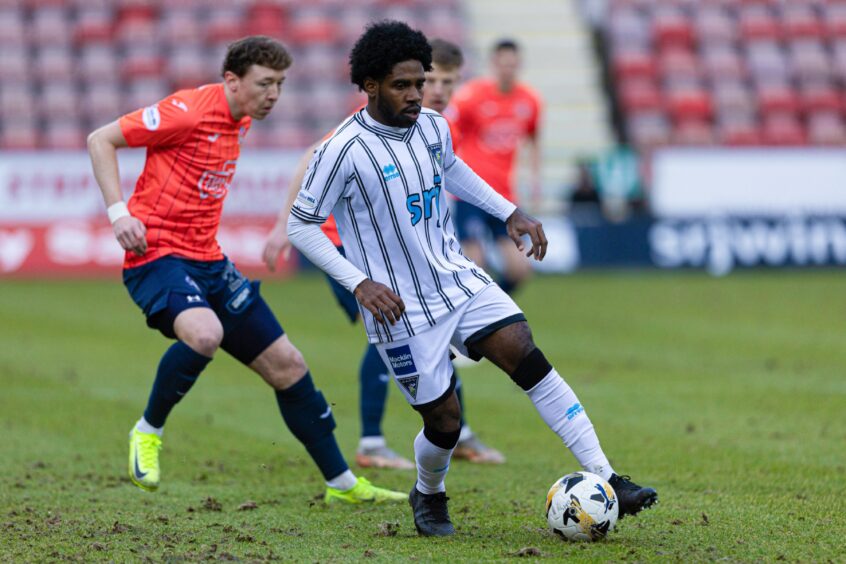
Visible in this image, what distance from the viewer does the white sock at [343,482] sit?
595 cm

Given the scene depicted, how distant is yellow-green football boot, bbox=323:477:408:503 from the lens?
5.95 metres

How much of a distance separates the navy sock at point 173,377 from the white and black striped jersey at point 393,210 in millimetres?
991

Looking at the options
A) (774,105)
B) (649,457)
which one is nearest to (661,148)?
(774,105)

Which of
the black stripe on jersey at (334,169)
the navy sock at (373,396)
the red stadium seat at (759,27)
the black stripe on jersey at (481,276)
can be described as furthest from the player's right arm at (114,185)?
the red stadium seat at (759,27)

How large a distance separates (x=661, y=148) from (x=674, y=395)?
453 inches

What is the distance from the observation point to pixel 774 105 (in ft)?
74.9

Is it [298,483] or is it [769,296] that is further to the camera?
[769,296]

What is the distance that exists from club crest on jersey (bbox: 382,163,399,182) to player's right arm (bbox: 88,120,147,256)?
1.28m

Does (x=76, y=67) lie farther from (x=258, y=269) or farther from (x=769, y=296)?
(x=769, y=296)

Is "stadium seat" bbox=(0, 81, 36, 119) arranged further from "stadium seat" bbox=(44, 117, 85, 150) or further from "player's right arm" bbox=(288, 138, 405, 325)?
"player's right arm" bbox=(288, 138, 405, 325)

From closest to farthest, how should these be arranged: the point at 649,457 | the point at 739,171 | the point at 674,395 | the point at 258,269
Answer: the point at 649,457, the point at 674,395, the point at 258,269, the point at 739,171

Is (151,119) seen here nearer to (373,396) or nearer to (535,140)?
(373,396)

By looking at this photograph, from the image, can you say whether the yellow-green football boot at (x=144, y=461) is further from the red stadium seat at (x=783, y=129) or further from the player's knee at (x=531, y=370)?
the red stadium seat at (x=783, y=129)

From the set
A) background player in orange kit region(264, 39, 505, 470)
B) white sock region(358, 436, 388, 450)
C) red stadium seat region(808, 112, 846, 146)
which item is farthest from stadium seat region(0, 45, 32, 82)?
white sock region(358, 436, 388, 450)
